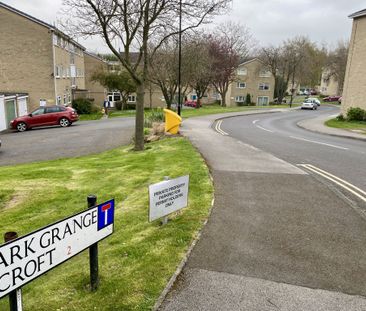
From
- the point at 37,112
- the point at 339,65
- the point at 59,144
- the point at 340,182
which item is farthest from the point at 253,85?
the point at 340,182

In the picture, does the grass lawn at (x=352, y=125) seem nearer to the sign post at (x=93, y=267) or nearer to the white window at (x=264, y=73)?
the sign post at (x=93, y=267)

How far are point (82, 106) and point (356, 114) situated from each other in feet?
96.9

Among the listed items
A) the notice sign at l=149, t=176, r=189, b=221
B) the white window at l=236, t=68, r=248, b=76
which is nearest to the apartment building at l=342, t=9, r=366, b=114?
the notice sign at l=149, t=176, r=189, b=221

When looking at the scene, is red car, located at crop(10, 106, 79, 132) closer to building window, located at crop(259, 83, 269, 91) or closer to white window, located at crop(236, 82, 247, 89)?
white window, located at crop(236, 82, 247, 89)

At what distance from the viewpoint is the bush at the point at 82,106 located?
136ft

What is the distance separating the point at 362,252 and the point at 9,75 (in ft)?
115

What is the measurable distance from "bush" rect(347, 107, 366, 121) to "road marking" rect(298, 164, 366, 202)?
66.4 ft

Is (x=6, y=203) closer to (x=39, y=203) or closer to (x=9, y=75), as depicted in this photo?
(x=39, y=203)

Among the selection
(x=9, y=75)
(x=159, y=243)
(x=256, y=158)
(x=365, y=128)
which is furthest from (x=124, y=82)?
(x=159, y=243)

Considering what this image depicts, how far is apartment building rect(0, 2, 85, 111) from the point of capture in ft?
106

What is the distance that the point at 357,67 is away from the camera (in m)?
29.2

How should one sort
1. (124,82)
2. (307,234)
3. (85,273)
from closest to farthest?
(85,273) < (307,234) < (124,82)

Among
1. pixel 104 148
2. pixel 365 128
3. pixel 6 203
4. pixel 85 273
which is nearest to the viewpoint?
pixel 85 273

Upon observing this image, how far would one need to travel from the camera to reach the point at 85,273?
4.43 m
